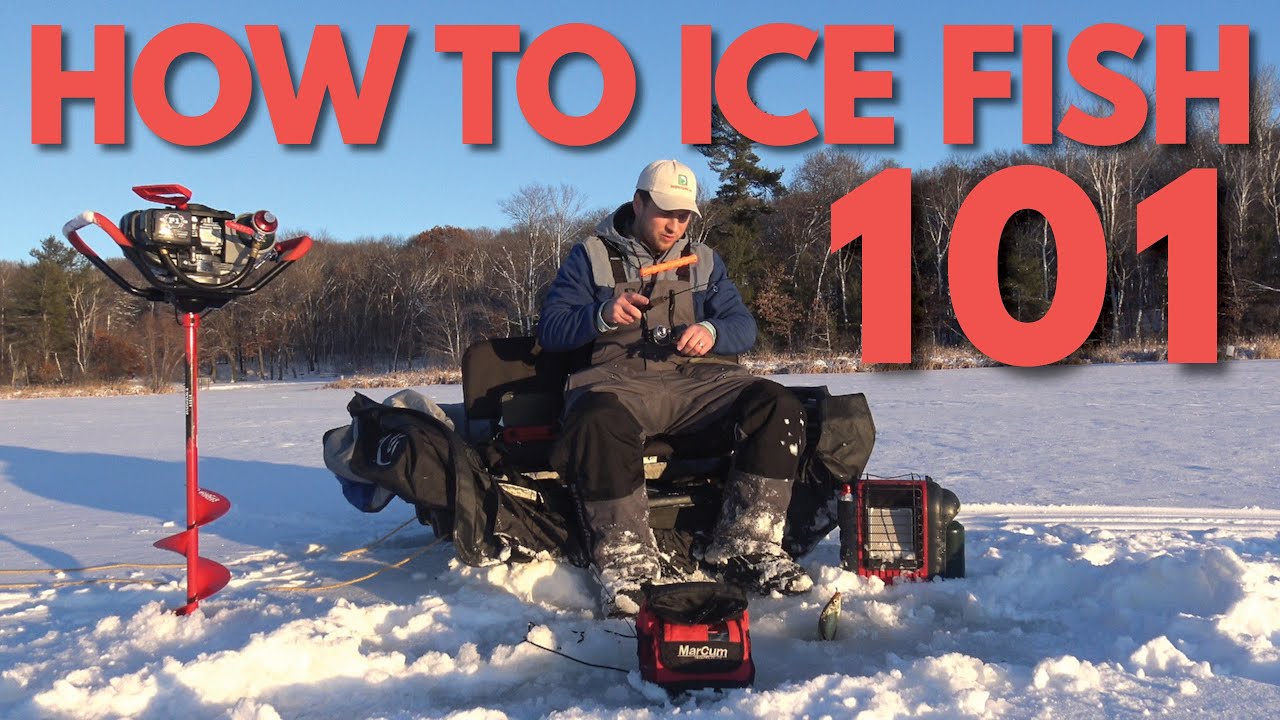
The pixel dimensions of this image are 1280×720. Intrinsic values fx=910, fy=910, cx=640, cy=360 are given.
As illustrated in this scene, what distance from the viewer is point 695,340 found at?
10.6 ft

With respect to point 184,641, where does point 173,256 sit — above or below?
above

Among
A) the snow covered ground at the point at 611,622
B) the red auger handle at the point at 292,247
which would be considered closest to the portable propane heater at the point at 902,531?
the snow covered ground at the point at 611,622

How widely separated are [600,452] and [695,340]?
558 mm

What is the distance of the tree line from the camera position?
29.9m

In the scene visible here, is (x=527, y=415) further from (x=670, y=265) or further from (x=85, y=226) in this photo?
(x=85, y=226)

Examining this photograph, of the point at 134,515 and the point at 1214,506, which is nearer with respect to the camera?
the point at 1214,506

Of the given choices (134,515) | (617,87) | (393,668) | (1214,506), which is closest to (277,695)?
(393,668)

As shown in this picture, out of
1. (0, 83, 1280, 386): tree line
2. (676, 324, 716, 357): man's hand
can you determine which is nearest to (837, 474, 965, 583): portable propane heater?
(676, 324, 716, 357): man's hand

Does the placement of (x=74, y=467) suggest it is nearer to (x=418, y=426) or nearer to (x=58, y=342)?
(x=418, y=426)

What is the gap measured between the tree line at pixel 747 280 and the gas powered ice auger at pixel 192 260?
2406 centimetres

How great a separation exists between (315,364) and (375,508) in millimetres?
49322

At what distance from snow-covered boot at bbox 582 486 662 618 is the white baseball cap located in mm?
1093

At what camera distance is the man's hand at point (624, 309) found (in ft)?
10.5

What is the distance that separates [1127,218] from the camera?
32.0m
